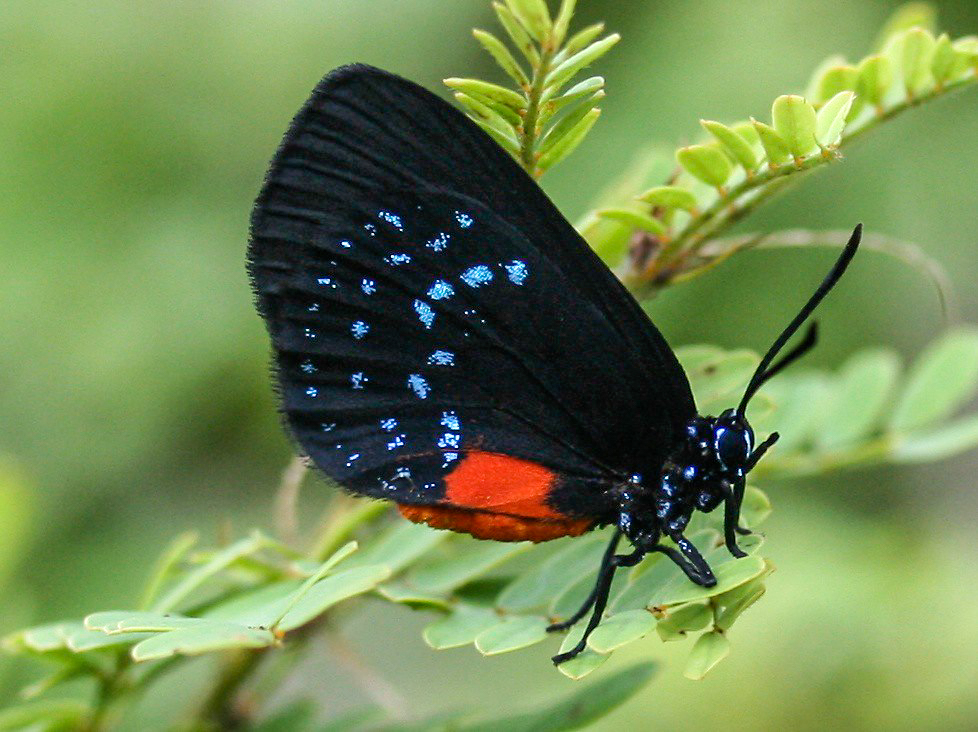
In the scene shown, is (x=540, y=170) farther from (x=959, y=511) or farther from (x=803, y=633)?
(x=959, y=511)

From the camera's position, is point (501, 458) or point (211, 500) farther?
point (211, 500)

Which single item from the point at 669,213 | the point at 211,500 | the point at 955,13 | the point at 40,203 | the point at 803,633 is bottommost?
the point at 803,633

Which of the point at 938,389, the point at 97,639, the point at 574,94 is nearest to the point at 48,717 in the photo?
the point at 97,639

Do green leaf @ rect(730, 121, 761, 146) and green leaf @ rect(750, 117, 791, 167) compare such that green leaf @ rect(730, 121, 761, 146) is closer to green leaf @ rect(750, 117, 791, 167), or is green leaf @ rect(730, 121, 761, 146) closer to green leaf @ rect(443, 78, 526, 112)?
green leaf @ rect(750, 117, 791, 167)

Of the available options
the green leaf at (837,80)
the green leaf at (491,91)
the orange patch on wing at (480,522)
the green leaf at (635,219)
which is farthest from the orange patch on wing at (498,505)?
the green leaf at (837,80)

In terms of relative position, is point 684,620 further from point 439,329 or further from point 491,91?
point 491,91

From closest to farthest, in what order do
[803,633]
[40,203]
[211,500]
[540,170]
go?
[540,170], [803,633], [40,203], [211,500]

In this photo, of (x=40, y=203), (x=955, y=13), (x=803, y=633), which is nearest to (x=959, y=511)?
(x=803, y=633)

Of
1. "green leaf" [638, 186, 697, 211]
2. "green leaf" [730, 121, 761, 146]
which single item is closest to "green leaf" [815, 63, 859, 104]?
"green leaf" [730, 121, 761, 146]
